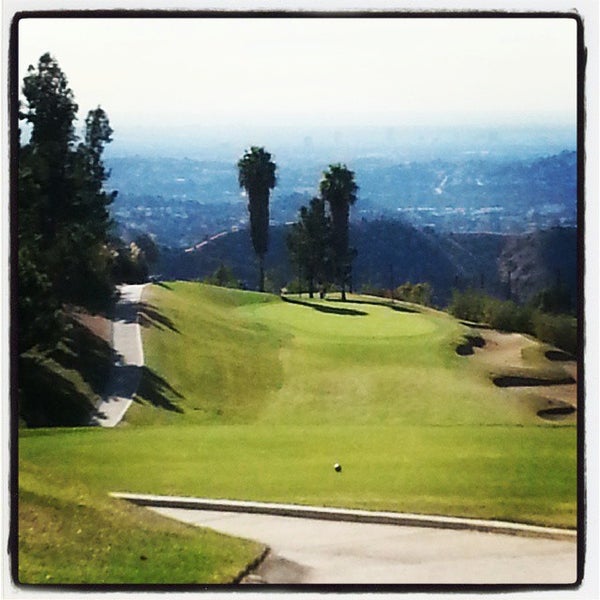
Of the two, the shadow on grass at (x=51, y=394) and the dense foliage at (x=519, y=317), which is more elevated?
the dense foliage at (x=519, y=317)

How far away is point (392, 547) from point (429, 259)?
3.30ft

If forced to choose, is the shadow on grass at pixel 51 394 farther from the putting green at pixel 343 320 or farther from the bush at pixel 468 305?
the bush at pixel 468 305

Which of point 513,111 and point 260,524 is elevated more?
point 513,111

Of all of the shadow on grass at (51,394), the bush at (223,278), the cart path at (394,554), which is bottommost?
the cart path at (394,554)

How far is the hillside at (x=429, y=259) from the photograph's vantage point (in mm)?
3812

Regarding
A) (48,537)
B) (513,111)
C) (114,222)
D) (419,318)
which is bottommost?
(48,537)

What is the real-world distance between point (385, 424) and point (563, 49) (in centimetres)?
143

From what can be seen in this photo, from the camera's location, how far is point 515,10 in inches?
147

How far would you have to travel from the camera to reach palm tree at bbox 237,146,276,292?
3.85 meters

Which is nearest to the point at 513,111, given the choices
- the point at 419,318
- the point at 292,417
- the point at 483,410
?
the point at 419,318

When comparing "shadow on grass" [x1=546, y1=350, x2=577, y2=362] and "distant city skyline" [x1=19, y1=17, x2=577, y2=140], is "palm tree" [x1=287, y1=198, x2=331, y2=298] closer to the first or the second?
"distant city skyline" [x1=19, y1=17, x2=577, y2=140]

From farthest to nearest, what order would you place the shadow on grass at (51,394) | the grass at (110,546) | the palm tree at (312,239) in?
the palm tree at (312,239)
the shadow on grass at (51,394)
the grass at (110,546)

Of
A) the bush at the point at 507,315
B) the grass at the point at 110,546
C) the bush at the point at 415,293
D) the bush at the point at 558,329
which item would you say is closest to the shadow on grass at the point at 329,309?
the bush at the point at 415,293

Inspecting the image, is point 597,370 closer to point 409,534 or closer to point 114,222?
point 409,534
